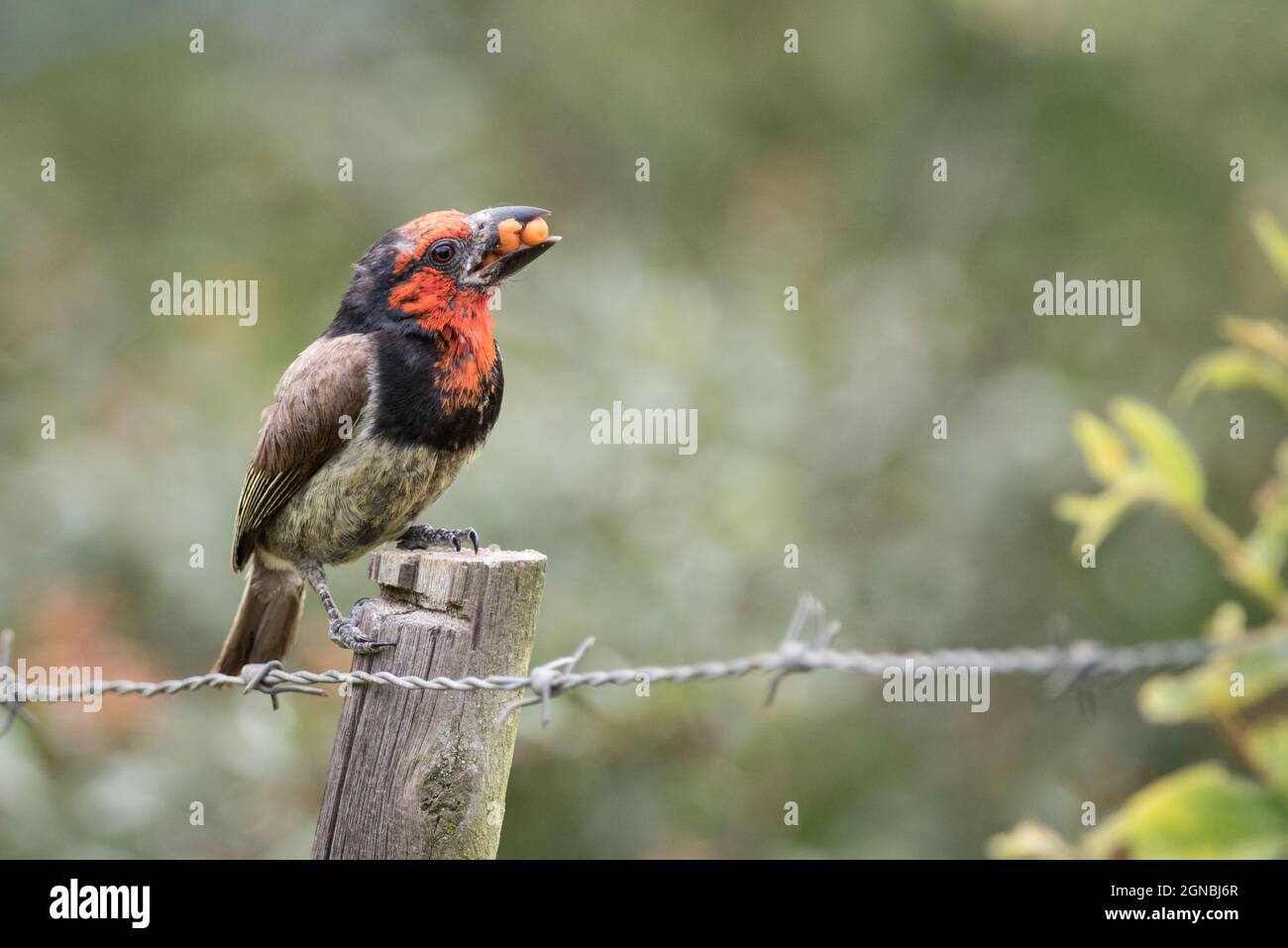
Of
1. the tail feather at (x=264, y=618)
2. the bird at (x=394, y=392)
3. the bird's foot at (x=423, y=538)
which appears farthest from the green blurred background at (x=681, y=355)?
the bird at (x=394, y=392)

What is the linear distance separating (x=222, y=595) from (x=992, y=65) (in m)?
4.26

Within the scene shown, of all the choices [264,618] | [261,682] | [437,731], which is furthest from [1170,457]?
[264,618]

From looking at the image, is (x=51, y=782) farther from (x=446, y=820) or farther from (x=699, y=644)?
(x=446, y=820)

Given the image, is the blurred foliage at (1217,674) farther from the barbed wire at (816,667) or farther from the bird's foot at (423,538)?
the bird's foot at (423,538)

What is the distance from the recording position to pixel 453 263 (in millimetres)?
3684

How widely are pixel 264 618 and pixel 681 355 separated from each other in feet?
5.64

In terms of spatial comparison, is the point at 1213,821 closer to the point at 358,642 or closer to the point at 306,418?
the point at 358,642

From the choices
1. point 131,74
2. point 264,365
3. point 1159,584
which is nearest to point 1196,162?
point 1159,584

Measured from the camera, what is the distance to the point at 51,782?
4.47 meters

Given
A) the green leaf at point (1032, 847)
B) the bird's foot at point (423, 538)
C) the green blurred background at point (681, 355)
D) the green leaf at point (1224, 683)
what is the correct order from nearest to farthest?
the green leaf at point (1224, 683), the green leaf at point (1032, 847), the bird's foot at point (423, 538), the green blurred background at point (681, 355)

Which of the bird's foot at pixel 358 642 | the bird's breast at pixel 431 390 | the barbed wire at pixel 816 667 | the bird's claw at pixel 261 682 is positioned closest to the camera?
the barbed wire at pixel 816 667

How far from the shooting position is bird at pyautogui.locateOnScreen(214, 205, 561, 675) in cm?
360

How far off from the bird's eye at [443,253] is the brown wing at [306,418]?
0.88 feet

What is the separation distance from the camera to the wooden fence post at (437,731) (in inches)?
99.7
